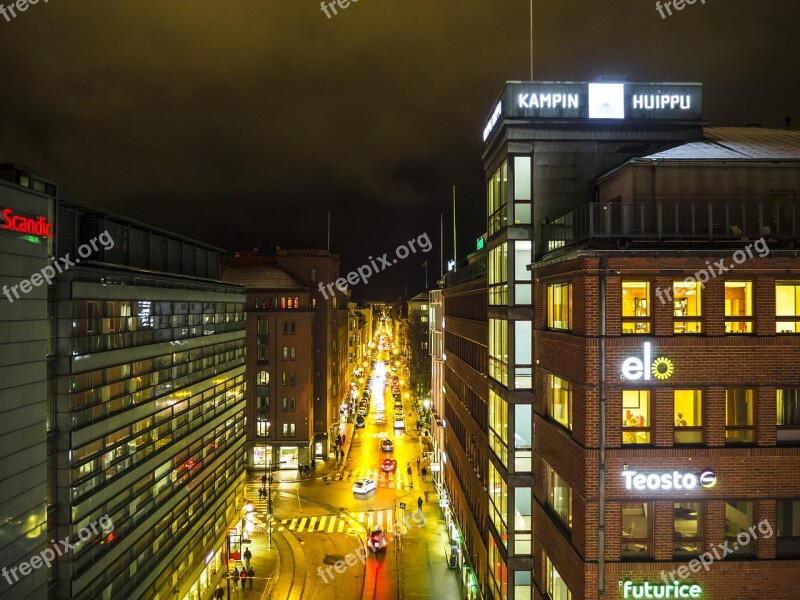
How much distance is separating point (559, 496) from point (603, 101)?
55.3 feet

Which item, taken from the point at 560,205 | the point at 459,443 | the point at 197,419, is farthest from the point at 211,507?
the point at 560,205

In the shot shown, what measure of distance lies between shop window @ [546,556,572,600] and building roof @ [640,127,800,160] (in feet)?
51.5

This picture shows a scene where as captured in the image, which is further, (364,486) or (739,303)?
(364,486)

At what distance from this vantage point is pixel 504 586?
88.8 ft

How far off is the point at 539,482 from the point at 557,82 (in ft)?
57.0

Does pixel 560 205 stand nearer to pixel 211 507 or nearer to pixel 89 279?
pixel 89 279

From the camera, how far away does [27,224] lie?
1867 cm

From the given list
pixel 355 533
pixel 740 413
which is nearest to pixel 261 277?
pixel 355 533

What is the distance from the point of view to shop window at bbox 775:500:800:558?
17812mm

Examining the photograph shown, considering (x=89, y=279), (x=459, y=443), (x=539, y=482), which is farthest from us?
(x=459, y=443)

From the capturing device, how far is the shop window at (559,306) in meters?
20.6

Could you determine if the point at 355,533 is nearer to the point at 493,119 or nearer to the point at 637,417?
the point at 493,119

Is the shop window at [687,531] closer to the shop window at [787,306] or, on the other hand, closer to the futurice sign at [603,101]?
the shop window at [787,306]

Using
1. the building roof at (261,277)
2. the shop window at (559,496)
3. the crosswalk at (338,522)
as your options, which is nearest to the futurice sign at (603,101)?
the shop window at (559,496)
